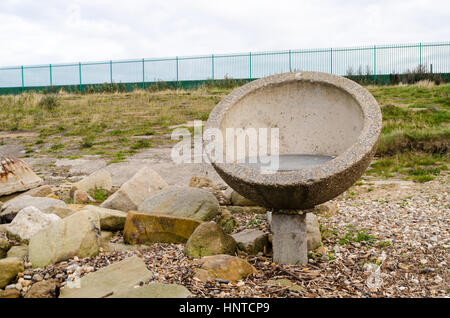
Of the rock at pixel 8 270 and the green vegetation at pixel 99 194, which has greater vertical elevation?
the green vegetation at pixel 99 194

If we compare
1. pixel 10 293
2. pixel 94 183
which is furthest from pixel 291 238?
pixel 94 183

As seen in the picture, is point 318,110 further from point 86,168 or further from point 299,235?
point 86,168

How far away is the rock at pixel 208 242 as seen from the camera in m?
3.49

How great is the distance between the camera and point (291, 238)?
3.40 m

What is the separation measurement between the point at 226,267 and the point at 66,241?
4.37 feet

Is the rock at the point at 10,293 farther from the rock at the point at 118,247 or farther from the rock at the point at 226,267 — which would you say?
the rock at the point at 226,267

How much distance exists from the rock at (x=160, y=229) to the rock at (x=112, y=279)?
2.04 feet

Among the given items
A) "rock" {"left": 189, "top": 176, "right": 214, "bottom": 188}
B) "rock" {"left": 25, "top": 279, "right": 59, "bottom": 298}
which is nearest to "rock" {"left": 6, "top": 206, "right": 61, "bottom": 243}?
"rock" {"left": 25, "top": 279, "right": 59, "bottom": 298}

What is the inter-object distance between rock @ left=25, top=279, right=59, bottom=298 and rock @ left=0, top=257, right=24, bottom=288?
0.37m

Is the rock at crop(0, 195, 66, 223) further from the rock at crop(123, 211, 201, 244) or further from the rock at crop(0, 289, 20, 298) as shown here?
the rock at crop(0, 289, 20, 298)

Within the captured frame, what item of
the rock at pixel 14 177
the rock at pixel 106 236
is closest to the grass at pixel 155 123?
the rock at pixel 14 177

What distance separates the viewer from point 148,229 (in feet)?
12.7

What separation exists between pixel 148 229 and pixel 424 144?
6.15 meters

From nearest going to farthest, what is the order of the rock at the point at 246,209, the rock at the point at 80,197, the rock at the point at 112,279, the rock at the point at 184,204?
the rock at the point at 112,279, the rock at the point at 184,204, the rock at the point at 246,209, the rock at the point at 80,197
